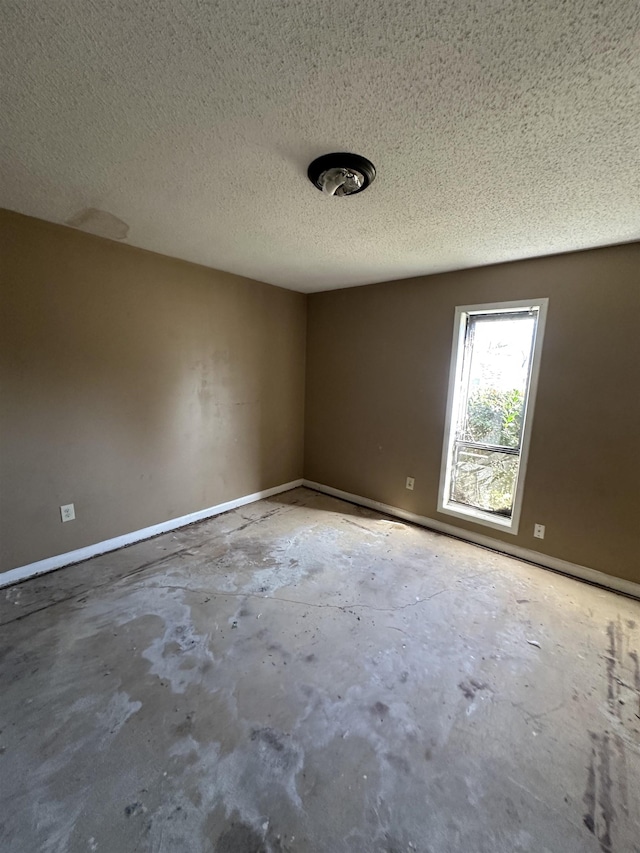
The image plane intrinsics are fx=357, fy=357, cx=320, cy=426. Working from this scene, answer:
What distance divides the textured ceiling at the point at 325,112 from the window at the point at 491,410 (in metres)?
0.77

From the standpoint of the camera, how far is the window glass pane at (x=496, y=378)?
Result: 2785 millimetres

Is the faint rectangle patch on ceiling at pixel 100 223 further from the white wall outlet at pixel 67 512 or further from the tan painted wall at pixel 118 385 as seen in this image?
the white wall outlet at pixel 67 512

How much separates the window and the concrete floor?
662mm

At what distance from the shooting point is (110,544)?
2.74m

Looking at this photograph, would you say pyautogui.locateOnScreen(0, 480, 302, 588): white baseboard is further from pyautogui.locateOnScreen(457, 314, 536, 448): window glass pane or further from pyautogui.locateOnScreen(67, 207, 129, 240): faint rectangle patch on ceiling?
pyautogui.locateOnScreen(457, 314, 536, 448): window glass pane

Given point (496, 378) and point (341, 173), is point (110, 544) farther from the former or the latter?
point (496, 378)

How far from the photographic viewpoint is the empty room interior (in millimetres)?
1078

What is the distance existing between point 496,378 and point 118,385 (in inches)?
117

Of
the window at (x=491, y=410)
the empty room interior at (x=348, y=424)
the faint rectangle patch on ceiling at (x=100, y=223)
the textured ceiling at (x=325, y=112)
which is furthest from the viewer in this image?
the window at (x=491, y=410)

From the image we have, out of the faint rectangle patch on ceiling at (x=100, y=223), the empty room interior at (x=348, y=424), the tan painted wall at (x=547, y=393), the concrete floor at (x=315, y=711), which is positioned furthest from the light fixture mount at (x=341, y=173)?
the concrete floor at (x=315, y=711)

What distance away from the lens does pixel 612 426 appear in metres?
2.37

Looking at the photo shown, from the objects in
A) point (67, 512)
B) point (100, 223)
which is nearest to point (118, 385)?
point (67, 512)

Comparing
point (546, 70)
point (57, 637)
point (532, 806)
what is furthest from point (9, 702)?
point (546, 70)

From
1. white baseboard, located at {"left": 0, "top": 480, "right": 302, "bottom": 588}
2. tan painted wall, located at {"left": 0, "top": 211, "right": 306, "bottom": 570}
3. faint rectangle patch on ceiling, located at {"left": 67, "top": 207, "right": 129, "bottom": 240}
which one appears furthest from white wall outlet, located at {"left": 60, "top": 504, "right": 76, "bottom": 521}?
faint rectangle patch on ceiling, located at {"left": 67, "top": 207, "right": 129, "bottom": 240}
